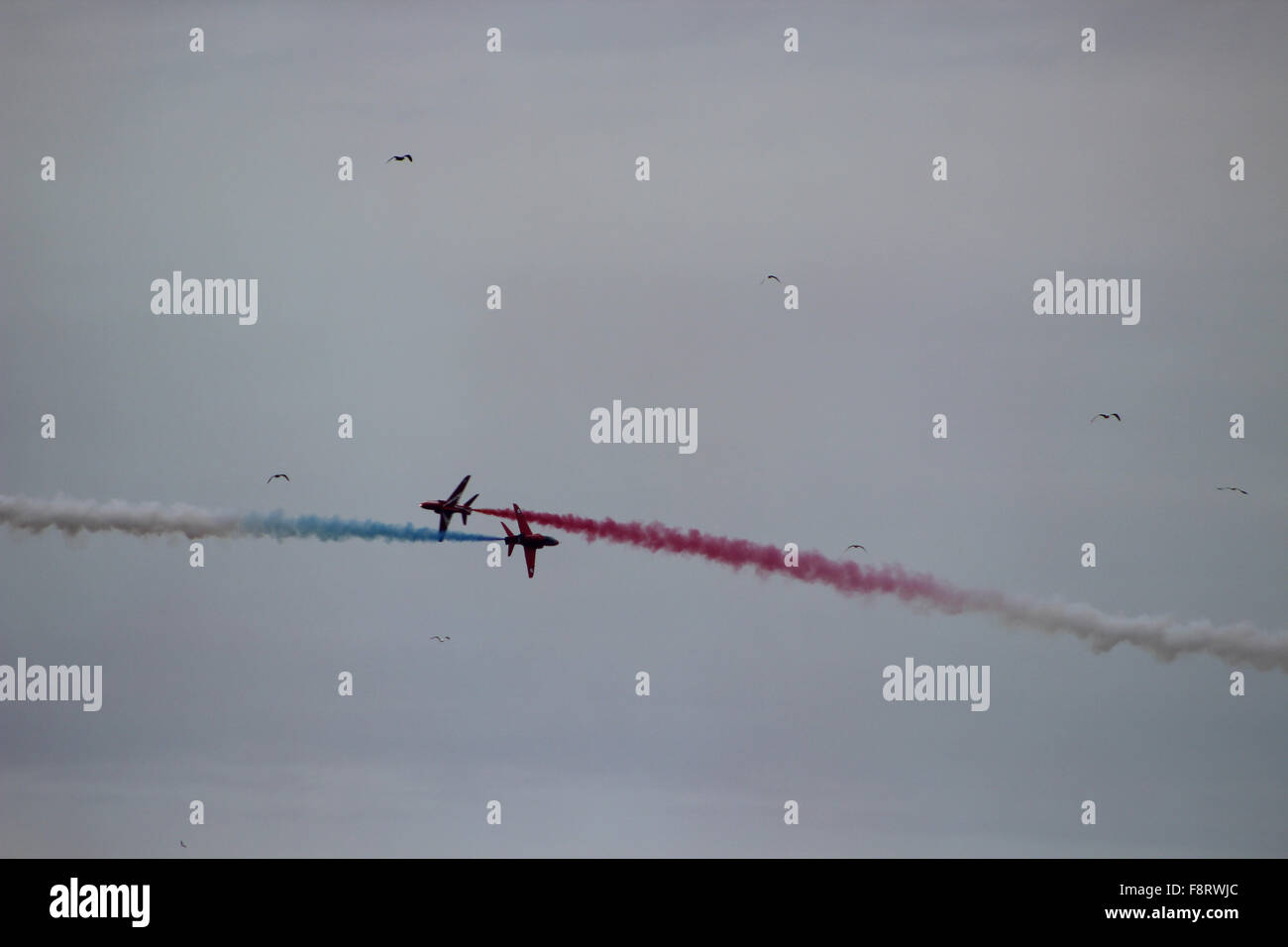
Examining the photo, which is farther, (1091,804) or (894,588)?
(1091,804)

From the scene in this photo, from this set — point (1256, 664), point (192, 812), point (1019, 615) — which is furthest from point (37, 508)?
point (1256, 664)

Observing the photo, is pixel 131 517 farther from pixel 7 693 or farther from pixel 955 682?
pixel 955 682

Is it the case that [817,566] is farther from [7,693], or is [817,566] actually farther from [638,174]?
[7,693]

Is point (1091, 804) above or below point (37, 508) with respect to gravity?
below
